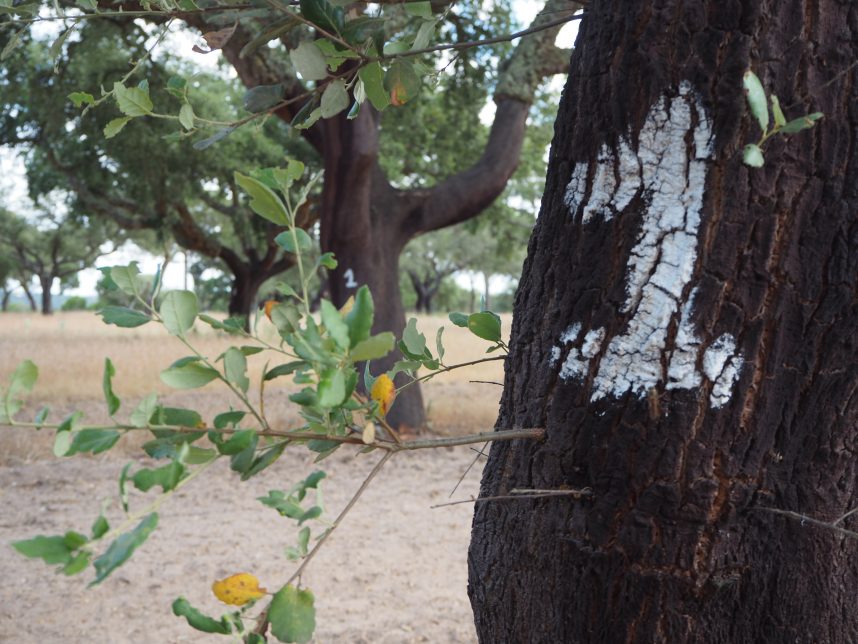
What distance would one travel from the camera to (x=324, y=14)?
978mm

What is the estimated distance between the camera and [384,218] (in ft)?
23.5

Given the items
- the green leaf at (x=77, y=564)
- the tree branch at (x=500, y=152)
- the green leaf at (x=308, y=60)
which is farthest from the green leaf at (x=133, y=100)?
the tree branch at (x=500, y=152)

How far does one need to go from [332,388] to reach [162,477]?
164 mm

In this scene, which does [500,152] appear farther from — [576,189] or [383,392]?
[383,392]

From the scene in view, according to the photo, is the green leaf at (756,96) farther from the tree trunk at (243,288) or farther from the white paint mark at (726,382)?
the tree trunk at (243,288)

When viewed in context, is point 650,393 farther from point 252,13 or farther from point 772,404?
point 252,13

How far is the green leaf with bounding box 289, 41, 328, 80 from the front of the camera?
1035 millimetres

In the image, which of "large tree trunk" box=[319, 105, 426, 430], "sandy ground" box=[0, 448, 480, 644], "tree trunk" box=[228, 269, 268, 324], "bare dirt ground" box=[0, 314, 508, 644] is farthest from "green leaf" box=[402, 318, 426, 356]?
"tree trunk" box=[228, 269, 268, 324]

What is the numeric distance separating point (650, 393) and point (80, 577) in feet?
11.2

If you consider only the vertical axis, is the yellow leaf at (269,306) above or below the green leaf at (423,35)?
below

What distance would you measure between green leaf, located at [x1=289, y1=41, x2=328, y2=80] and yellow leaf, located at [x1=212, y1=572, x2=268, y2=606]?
2.02ft

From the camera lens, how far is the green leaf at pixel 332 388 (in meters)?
0.69

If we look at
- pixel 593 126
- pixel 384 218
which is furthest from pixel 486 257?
pixel 593 126

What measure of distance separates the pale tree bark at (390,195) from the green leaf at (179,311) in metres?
5.58
